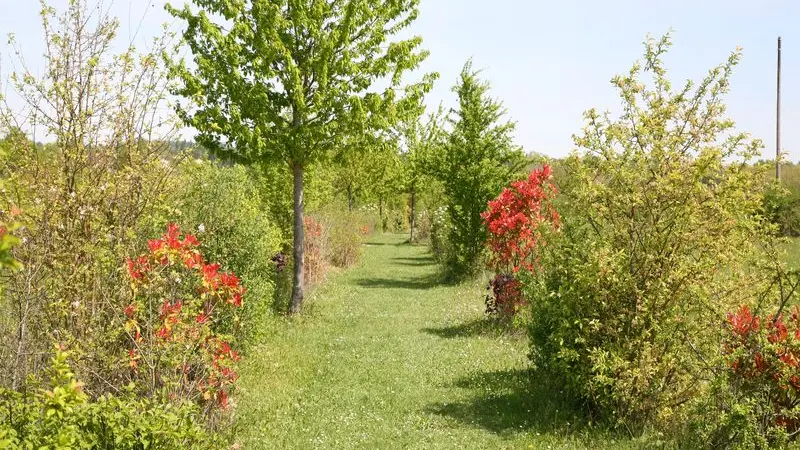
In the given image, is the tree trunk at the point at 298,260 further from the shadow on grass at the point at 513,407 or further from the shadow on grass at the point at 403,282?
the shadow on grass at the point at 513,407

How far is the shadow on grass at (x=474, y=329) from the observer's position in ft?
39.0

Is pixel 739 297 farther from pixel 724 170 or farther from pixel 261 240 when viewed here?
pixel 261 240

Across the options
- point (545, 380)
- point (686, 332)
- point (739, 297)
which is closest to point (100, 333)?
point (545, 380)

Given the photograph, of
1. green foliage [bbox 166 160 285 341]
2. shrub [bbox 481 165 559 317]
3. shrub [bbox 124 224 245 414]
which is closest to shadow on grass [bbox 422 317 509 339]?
shrub [bbox 481 165 559 317]

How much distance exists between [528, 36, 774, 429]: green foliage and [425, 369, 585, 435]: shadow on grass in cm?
36

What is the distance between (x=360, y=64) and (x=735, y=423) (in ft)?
31.9

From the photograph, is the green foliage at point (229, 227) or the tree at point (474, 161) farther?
the tree at point (474, 161)

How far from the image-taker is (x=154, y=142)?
19.9ft

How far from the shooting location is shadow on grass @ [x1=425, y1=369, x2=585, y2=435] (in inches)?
274

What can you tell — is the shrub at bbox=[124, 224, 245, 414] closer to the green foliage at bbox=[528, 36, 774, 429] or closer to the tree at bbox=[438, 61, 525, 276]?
the green foliage at bbox=[528, 36, 774, 429]

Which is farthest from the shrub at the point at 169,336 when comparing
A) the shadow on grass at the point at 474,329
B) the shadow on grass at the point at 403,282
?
the shadow on grass at the point at 403,282

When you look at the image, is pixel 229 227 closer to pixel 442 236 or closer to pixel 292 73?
pixel 292 73

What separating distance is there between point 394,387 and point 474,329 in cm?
389

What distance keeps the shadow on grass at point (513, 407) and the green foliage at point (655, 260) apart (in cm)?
36
